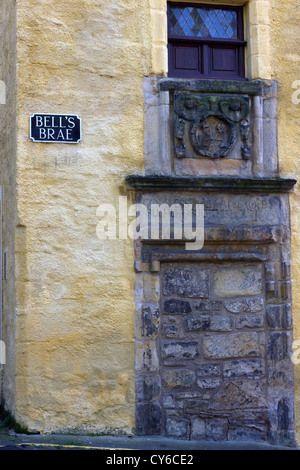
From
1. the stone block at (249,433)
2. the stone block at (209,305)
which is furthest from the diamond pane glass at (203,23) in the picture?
the stone block at (249,433)

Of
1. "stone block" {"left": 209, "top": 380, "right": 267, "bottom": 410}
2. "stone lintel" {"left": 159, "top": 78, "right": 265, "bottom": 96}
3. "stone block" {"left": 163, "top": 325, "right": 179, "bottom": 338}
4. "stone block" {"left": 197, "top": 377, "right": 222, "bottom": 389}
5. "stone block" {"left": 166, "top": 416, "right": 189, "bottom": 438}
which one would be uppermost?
"stone lintel" {"left": 159, "top": 78, "right": 265, "bottom": 96}

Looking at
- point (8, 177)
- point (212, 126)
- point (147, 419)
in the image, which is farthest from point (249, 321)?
point (8, 177)

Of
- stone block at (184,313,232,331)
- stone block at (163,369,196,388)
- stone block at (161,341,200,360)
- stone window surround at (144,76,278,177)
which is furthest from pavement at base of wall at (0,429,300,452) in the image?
stone window surround at (144,76,278,177)

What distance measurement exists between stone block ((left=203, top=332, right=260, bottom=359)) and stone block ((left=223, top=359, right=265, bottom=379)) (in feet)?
0.19

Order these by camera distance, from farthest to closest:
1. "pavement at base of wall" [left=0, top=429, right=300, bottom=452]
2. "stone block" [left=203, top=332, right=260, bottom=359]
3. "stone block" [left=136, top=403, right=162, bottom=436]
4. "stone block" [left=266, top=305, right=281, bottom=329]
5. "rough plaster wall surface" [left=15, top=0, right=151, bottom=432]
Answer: "stone block" [left=266, top=305, right=281, bottom=329]
"stone block" [left=203, top=332, right=260, bottom=359]
"stone block" [left=136, top=403, right=162, bottom=436]
"rough plaster wall surface" [left=15, top=0, right=151, bottom=432]
"pavement at base of wall" [left=0, top=429, right=300, bottom=452]

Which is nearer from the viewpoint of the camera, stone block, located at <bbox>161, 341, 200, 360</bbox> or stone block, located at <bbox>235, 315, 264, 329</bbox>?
stone block, located at <bbox>161, 341, 200, 360</bbox>

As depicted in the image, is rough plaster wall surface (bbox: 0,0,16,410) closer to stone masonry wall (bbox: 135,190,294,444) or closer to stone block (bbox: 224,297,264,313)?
stone masonry wall (bbox: 135,190,294,444)

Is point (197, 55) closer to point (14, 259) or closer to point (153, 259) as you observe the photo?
point (153, 259)

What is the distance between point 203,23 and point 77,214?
6.72ft

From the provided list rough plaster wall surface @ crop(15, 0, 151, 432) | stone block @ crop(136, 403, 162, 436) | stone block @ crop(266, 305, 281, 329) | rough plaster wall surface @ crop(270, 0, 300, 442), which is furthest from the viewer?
rough plaster wall surface @ crop(270, 0, 300, 442)

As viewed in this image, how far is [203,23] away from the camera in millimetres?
6148

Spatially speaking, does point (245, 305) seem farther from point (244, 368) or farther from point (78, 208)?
point (78, 208)

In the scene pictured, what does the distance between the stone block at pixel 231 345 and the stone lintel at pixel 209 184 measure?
1219 mm

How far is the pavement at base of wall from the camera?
16.9 feet
